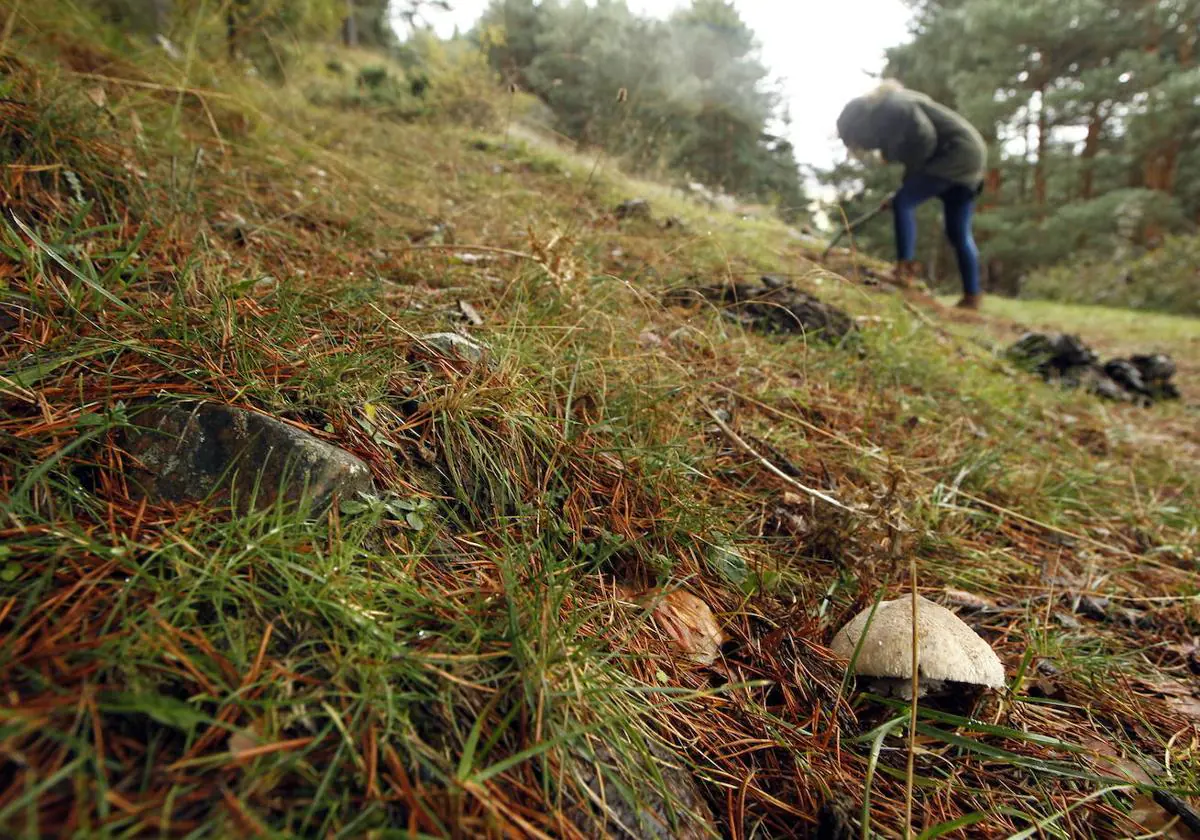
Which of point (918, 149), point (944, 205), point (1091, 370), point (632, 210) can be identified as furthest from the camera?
point (944, 205)

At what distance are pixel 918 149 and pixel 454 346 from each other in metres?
6.30

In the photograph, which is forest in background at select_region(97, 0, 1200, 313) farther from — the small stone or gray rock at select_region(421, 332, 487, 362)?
gray rock at select_region(421, 332, 487, 362)

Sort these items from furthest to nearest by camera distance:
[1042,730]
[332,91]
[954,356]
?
[332,91] < [954,356] < [1042,730]

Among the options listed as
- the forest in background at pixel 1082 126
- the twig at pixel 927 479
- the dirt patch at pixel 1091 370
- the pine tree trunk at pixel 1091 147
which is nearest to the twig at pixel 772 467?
the twig at pixel 927 479

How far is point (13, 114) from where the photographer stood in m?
1.42

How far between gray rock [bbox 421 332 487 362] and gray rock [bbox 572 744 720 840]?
32.2 inches

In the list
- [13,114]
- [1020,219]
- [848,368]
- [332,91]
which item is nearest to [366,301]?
[13,114]

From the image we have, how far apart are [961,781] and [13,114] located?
253cm

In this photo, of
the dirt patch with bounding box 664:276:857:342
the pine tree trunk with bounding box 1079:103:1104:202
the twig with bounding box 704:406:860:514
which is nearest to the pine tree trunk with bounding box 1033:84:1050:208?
the pine tree trunk with bounding box 1079:103:1104:202

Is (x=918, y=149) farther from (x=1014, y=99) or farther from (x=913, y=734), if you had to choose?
(x=1014, y=99)

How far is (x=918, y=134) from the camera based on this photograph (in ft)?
18.3

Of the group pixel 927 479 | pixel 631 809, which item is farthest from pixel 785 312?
pixel 631 809

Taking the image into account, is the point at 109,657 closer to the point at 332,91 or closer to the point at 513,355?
the point at 513,355

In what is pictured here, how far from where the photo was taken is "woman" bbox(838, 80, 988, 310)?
5652 millimetres
